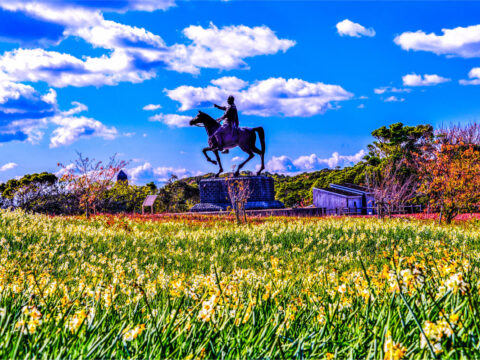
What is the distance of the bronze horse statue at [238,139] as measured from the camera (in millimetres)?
25125

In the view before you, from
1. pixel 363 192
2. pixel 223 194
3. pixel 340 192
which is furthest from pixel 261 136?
pixel 340 192

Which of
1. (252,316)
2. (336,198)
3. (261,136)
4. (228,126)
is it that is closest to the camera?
(252,316)

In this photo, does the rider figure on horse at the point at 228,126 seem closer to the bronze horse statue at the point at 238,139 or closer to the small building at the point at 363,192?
the bronze horse statue at the point at 238,139

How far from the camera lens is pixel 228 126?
83.1ft

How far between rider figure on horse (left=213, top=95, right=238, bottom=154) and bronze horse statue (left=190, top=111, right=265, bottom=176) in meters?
0.20

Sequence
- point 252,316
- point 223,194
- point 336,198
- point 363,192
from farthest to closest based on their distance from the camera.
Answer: point 336,198 < point 363,192 < point 223,194 < point 252,316

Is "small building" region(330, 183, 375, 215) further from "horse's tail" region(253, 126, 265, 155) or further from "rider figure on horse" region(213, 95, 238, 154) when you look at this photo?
"rider figure on horse" region(213, 95, 238, 154)

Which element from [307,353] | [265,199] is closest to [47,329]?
[307,353]

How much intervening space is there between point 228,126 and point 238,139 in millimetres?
1183

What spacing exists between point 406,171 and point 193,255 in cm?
2762

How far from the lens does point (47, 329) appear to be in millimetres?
3023

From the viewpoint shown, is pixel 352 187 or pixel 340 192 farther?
pixel 352 187

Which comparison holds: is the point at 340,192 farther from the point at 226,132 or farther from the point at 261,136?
the point at 226,132

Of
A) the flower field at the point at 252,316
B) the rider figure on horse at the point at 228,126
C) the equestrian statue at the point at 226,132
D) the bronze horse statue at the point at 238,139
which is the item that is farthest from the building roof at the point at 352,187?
the flower field at the point at 252,316
